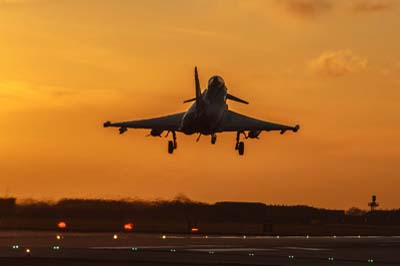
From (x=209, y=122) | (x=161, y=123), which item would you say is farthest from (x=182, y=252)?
(x=161, y=123)

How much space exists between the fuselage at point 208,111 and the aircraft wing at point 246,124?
15.9 feet

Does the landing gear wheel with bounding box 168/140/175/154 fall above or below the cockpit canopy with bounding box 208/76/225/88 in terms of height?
below

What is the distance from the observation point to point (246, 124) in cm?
9725

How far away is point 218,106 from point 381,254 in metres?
22.8

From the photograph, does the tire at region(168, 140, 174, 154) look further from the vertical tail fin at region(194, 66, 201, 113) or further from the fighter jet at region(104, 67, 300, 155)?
the vertical tail fin at region(194, 66, 201, 113)

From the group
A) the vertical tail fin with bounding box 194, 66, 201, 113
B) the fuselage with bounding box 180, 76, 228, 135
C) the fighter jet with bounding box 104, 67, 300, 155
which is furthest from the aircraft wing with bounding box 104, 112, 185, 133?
the fuselage with bounding box 180, 76, 228, 135

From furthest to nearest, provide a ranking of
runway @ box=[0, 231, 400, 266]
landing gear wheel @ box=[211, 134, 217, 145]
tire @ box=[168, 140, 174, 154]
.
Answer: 1. tire @ box=[168, 140, 174, 154]
2. landing gear wheel @ box=[211, 134, 217, 145]
3. runway @ box=[0, 231, 400, 266]

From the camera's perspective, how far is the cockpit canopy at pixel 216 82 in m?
90.6

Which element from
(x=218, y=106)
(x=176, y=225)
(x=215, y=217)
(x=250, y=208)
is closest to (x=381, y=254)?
(x=218, y=106)

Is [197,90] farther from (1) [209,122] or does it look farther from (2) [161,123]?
(2) [161,123]

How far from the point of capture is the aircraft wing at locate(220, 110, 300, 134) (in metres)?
96.0

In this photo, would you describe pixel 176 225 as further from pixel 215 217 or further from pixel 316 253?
pixel 316 253

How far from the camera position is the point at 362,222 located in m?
193

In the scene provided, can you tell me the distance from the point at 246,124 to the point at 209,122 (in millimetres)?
10483
